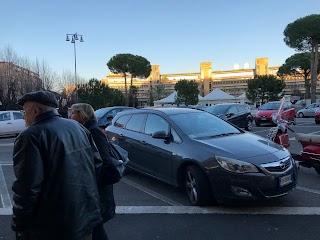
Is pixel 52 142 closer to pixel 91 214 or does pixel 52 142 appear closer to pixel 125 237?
pixel 91 214

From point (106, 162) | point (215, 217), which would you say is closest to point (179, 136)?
point (215, 217)

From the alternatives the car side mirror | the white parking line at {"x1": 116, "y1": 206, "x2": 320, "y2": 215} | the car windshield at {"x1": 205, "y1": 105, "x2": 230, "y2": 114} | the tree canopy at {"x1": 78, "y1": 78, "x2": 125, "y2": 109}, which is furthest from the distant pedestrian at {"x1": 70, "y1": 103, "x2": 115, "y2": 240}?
the tree canopy at {"x1": 78, "y1": 78, "x2": 125, "y2": 109}

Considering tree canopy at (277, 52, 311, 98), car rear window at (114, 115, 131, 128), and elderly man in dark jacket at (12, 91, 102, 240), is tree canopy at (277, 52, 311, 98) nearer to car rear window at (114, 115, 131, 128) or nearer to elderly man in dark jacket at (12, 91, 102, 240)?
car rear window at (114, 115, 131, 128)

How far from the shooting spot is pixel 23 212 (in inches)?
82.3

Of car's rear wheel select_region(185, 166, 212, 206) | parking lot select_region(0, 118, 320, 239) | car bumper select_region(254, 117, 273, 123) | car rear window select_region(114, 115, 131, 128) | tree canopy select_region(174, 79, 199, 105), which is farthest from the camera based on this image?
tree canopy select_region(174, 79, 199, 105)

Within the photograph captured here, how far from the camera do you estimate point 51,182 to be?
2.14 meters

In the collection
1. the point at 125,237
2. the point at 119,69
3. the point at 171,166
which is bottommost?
the point at 125,237

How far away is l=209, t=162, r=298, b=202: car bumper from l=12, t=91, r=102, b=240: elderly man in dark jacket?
2.79 m

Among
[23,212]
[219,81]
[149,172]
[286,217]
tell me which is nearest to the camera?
[23,212]

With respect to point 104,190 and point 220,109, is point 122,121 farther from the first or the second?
point 220,109

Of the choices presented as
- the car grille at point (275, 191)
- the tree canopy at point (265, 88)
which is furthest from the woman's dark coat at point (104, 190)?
the tree canopy at point (265, 88)

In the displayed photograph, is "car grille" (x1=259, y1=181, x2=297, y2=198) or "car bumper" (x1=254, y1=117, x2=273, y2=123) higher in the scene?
"car grille" (x1=259, y1=181, x2=297, y2=198)

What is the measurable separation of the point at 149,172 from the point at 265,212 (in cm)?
218

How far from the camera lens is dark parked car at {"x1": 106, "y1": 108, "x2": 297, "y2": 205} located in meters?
4.71
